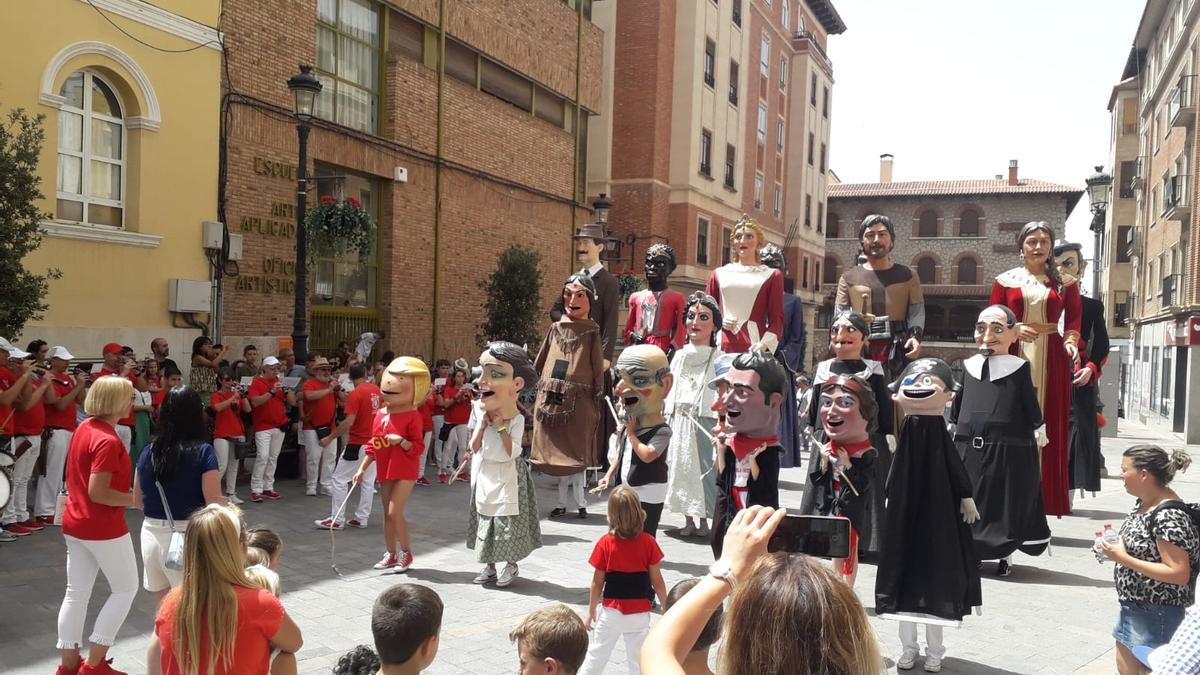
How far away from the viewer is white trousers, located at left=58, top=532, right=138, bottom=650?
4.49 metres

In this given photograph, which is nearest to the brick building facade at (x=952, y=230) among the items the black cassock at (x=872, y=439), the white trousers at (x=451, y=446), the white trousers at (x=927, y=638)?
the white trousers at (x=451, y=446)

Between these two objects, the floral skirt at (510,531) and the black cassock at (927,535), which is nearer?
the black cassock at (927,535)

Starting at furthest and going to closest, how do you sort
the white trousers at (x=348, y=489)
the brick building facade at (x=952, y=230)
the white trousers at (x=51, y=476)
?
the brick building facade at (x=952, y=230) → the white trousers at (x=348, y=489) → the white trousers at (x=51, y=476)

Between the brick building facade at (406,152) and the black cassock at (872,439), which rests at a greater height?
the brick building facade at (406,152)

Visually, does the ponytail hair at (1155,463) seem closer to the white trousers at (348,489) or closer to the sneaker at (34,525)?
the white trousers at (348,489)

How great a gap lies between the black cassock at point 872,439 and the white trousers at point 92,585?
3813 mm

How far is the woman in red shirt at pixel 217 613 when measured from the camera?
9.73 feet

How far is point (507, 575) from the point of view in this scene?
6.47 meters

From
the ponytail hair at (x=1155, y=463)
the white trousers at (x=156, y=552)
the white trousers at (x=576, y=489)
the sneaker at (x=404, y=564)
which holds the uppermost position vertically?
the ponytail hair at (x=1155, y=463)

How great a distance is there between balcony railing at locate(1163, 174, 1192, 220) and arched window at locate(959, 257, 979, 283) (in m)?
25.1

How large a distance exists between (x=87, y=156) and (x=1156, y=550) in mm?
11505

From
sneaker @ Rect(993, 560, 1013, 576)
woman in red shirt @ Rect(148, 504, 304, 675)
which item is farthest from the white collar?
woman in red shirt @ Rect(148, 504, 304, 675)

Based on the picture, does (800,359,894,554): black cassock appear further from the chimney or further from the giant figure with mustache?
the chimney

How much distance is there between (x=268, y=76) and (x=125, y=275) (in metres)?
3.73
